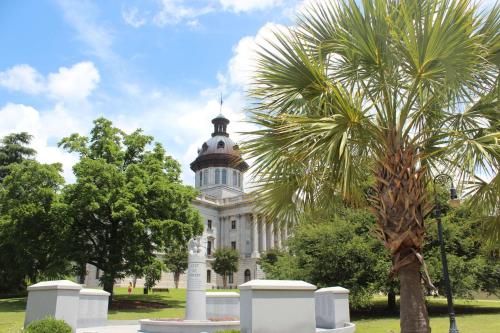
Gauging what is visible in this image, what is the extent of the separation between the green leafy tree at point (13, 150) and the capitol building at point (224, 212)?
116 feet

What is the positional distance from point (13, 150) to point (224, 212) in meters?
46.7

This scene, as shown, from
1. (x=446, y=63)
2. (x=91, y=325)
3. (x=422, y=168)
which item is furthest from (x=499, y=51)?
(x=91, y=325)

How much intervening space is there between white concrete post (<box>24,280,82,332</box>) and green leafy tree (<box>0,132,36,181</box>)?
32152 mm

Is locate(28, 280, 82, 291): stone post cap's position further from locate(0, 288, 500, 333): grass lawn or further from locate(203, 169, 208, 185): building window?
locate(203, 169, 208, 185): building window

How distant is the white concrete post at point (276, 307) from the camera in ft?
31.4

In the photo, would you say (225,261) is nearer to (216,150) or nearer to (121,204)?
(216,150)

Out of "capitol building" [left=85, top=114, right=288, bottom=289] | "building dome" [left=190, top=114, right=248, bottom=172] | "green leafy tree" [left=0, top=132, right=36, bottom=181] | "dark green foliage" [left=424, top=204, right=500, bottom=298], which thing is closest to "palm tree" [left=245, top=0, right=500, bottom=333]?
"dark green foliage" [left=424, top=204, right=500, bottom=298]

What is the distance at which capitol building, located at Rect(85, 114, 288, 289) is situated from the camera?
79.3 m

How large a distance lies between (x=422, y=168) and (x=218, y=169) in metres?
80.3

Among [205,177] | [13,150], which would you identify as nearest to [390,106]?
[13,150]

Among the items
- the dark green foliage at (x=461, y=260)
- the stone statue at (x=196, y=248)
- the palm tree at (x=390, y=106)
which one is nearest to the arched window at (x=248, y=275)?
Result: the dark green foliage at (x=461, y=260)

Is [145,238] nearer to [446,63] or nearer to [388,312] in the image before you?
[388,312]

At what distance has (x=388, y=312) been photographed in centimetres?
2475

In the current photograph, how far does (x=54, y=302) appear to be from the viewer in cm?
1258
